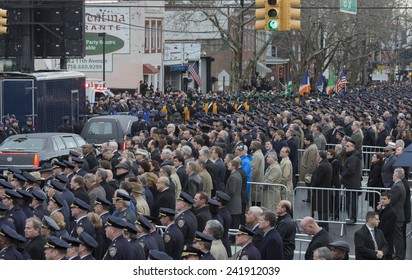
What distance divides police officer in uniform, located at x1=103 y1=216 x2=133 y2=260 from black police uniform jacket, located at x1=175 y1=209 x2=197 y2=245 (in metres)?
1.89

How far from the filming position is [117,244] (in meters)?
12.4

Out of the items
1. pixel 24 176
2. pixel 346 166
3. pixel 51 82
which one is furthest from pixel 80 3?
pixel 24 176

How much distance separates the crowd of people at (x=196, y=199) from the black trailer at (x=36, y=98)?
6.34m

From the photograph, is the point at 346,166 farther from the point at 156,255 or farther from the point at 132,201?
the point at 156,255

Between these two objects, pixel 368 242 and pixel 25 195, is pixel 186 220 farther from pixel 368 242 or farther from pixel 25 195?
pixel 368 242

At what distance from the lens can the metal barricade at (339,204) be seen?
20438 millimetres

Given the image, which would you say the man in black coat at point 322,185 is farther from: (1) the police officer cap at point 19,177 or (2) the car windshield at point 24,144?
(2) the car windshield at point 24,144

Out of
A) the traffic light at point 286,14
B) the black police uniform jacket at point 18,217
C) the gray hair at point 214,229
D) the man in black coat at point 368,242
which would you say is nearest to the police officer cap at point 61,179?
the black police uniform jacket at point 18,217

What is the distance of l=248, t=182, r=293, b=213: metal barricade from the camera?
1992 centimetres

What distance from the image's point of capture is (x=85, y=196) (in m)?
16.5

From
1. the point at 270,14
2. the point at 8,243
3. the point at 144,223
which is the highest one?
the point at 270,14

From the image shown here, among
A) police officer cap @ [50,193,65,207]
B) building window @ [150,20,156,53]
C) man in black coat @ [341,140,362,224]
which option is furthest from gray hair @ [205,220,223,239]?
building window @ [150,20,156,53]

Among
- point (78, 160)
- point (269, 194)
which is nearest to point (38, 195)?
point (78, 160)

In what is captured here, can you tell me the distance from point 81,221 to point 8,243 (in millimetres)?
1793
